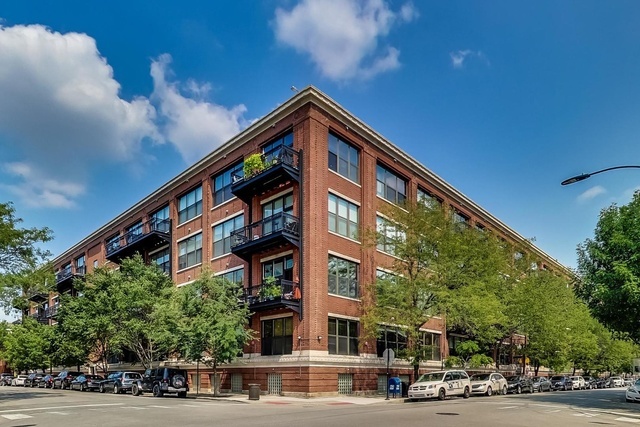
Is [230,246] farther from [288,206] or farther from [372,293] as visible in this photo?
[372,293]

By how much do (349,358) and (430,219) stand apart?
31.3ft

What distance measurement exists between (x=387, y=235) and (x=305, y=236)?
7.71 metres

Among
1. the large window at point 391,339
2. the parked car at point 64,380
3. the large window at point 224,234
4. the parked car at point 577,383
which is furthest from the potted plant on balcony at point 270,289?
the parked car at point 577,383

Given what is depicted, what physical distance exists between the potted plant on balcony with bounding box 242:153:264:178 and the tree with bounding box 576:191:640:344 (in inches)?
741

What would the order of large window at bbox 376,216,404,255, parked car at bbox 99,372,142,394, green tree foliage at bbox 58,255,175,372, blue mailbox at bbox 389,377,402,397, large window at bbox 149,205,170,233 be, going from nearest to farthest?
blue mailbox at bbox 389,377,402,397, large window at bbox 376,216,404,255, parked car at bbox 99,372,142,394, green tree foliage at bbox 58,255,175,372, large window at bbox 149,205,170,233

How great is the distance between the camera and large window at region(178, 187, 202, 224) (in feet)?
141

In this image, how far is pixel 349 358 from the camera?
32094mm

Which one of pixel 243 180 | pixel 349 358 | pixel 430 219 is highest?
pixel 243 180

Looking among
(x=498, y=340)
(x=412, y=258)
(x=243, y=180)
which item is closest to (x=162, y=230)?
(x=243, y=180)

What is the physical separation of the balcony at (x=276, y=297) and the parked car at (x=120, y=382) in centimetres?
1064

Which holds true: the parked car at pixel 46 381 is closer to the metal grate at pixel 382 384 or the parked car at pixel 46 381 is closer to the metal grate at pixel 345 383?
the metal grate at pixel 345 383

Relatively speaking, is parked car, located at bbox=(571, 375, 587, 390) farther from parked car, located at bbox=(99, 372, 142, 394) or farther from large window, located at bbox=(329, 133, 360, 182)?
parked car, located at bbox=(99, 372, 142, 394)

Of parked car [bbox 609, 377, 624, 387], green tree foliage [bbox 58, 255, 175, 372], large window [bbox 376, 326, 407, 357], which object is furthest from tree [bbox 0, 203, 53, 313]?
parked car [bbox 609, 377, 624, 387]

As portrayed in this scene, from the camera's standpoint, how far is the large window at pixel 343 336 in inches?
1251
